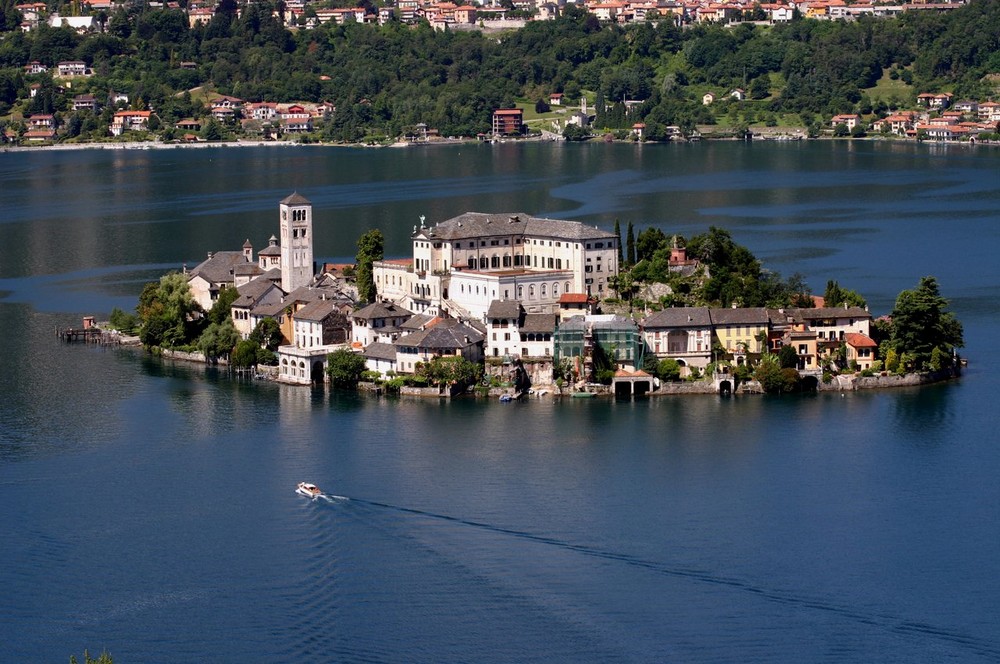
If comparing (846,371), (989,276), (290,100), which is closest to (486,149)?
(290,100)

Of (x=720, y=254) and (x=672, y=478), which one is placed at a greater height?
(x=720, y=254)

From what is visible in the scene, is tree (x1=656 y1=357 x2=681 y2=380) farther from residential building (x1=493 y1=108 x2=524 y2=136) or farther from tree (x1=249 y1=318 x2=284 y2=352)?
residential building (x1=493 y1=108 x2=524 y2=136)

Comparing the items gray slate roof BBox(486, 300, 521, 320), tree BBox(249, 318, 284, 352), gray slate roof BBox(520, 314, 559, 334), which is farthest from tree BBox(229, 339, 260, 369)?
gray slate roof BBox(520, 314, 559, 334)

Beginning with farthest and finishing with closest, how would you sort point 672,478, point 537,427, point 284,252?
1. point 284,252
2. point 537,427
3. point 672,478

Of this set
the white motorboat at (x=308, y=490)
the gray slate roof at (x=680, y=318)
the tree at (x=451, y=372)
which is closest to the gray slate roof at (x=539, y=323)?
the tree at (x=451, y=372)

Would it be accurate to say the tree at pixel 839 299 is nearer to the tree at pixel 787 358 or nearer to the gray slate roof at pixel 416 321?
the tree at pixel 787 358

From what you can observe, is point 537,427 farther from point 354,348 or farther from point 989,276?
point 989,276
